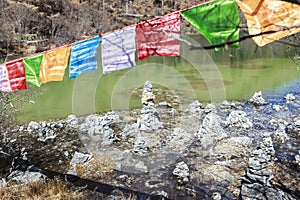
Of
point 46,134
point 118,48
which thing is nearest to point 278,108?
point 118,48

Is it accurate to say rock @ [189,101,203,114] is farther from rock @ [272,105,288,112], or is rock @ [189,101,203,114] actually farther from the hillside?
the hillside

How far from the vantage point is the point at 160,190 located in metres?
5.69

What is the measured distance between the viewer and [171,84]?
15.9m

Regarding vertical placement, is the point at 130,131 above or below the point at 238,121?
below

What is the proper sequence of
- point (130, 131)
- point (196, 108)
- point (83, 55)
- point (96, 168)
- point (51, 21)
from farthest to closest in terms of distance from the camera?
1. point (51, 21)
2. point (196, 108)
3. point (130, 131)
4. point (96, 168)
5. point (83, 55)

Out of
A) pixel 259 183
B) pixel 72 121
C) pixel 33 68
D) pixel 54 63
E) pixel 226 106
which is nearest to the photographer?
pixel 54 63

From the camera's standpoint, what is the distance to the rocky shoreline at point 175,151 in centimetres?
564

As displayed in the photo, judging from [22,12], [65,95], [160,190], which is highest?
[22,12]

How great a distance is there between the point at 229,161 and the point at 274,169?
101 cm

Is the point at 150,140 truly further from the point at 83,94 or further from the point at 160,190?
the point at 83,94

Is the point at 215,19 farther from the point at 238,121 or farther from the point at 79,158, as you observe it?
the point at 238,121

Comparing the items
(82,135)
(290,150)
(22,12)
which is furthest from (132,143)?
(22,12)

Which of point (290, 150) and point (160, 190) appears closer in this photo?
point (160, 190)

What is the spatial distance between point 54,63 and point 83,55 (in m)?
0.66
